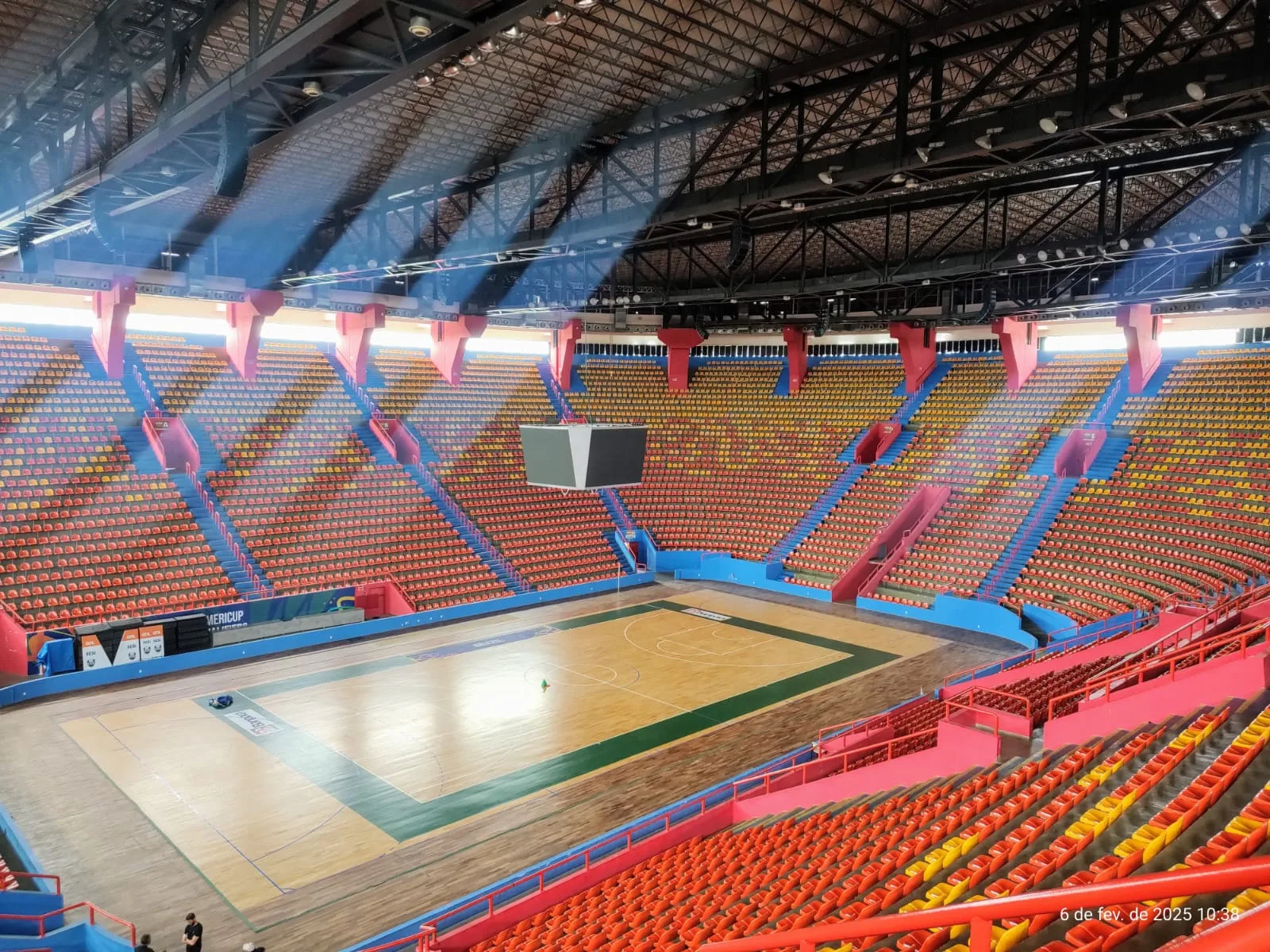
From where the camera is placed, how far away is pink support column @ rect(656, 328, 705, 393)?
3744 cm

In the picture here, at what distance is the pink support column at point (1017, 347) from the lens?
31547 mm

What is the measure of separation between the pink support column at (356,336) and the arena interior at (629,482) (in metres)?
0.81

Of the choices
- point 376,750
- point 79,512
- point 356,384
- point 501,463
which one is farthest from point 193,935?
point 356,384

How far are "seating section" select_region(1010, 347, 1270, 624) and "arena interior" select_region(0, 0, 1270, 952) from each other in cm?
16

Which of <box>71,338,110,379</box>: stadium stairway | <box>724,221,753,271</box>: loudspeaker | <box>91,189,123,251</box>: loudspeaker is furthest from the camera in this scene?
<box>71,338,110,379</box>: stadium stairway

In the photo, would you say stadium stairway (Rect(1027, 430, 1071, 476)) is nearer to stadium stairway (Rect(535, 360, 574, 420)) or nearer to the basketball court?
the basketball court

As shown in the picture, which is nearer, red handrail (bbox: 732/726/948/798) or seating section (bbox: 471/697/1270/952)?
seating section (bbox: 471/697/1270/952)

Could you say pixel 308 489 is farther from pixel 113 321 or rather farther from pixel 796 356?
pixel 796 356

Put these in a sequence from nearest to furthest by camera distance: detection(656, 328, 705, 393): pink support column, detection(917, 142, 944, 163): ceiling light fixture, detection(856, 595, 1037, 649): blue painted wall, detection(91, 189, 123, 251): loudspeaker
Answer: detection(917, 142, 944, 163): ceiling light fixture < detection(91, 189, 123, 251): loudspeaker < detection(856, 595, 1037, 649): blue painted wall < detection(656, 328, 705, 393): pink support column

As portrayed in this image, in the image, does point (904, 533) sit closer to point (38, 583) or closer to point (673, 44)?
point (673, 44)

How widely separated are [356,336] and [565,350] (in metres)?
8.88


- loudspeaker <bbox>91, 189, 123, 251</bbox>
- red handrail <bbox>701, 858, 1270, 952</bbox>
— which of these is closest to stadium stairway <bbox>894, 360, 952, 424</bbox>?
loudspeaker <bbox>91, 189, 123, 251</bbox>

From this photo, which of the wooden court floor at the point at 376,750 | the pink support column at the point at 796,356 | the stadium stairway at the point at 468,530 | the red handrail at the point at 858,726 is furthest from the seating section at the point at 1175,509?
the stadium stairway at the point at 468,530

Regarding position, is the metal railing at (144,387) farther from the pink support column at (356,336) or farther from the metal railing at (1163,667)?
the metal railing at (1163,667)
